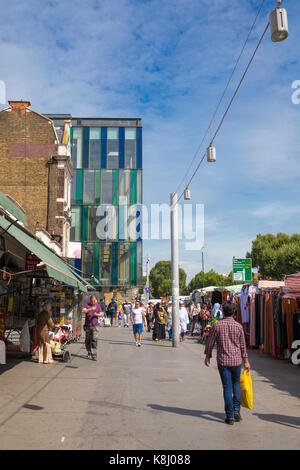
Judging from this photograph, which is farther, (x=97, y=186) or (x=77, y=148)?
(x=77, y=148)

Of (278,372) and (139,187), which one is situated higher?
(139,187)

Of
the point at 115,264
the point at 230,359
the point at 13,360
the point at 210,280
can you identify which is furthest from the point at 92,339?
the point at 210,280

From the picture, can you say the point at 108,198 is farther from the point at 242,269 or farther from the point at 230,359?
the point at 230,359

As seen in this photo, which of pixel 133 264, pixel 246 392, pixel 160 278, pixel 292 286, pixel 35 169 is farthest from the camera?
pixel 160 278

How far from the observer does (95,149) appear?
54.4m

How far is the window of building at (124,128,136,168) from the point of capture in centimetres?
5397

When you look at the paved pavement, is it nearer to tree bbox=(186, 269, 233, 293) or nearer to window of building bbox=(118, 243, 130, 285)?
window of building bbox=(118, 243, 130, 285)

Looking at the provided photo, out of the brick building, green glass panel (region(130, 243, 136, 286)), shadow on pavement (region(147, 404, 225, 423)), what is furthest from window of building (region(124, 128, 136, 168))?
shadow on pavement (region(147, 404, 225, 423))

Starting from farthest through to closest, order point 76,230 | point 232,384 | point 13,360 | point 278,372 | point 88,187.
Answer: point 88,187 → point 76,230 → point 13,360 → point 278,372 → point 232,384

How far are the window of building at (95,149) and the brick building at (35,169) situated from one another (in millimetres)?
21520

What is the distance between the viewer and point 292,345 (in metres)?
13.3

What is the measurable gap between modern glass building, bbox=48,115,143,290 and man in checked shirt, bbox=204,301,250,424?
1793 inches

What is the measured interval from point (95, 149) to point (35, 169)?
2284cm

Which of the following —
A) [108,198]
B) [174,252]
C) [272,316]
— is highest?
[108,198]
